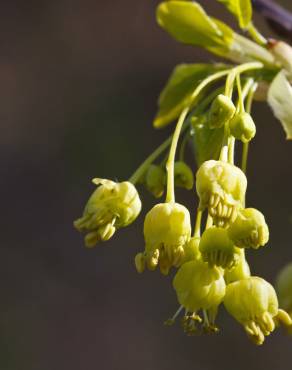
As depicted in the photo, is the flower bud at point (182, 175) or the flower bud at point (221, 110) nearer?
the flower bud at point (221, 110)

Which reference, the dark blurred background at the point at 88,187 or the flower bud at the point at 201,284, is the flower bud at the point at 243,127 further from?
the dark blurred background at the point at 88,187

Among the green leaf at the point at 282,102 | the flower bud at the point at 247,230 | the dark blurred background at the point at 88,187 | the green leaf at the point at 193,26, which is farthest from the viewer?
the dark blurred background at the point at 88,187

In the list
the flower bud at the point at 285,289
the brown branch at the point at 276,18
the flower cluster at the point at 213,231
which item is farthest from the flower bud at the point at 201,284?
the brown branch at the point at 276,18

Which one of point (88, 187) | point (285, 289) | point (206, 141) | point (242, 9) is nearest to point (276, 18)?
point (242, 9)

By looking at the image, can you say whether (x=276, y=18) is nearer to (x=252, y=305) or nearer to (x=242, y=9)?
(x=242, y=9)

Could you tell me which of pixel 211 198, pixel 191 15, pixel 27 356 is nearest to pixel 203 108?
pixel 191 15
